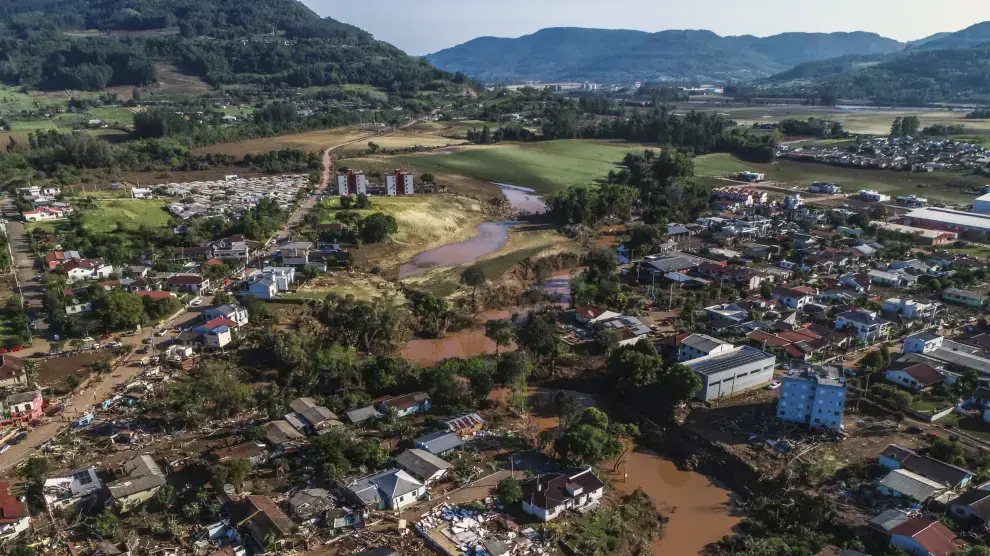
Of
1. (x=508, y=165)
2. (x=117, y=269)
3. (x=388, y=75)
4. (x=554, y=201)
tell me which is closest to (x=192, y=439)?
(x=117, y=269)

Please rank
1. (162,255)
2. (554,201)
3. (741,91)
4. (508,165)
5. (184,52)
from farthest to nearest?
(741,91)
(184,52)
(508,165)
(554,201)
(162,255)

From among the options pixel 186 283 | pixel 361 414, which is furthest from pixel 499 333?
pixel 186 283

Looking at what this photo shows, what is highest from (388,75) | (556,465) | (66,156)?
(388,75)

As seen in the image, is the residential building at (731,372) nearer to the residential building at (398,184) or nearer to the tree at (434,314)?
the tree at (434,314)

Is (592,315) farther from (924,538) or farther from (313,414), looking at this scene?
(924,538)

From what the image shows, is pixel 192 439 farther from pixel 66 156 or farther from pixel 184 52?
pixel 184 52

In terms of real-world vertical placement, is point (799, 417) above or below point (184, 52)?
below

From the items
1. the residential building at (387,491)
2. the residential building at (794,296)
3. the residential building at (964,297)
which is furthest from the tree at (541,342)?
the residential building at (964,297)
